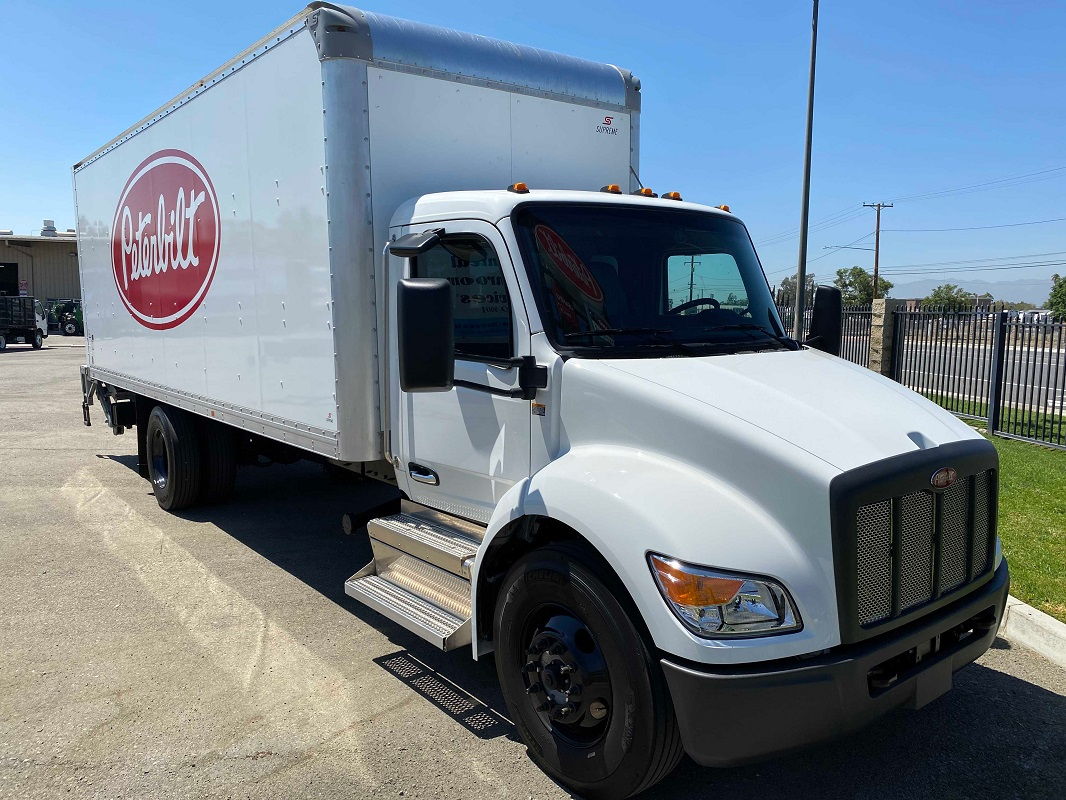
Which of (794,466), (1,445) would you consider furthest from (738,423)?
(1,445)

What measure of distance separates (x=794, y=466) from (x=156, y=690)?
3412mm

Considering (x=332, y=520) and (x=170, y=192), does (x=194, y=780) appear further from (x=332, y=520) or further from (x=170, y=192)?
(x=170, y=192)

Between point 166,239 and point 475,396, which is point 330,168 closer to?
point 475,396

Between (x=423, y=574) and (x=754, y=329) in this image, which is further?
(x=423, y=574)

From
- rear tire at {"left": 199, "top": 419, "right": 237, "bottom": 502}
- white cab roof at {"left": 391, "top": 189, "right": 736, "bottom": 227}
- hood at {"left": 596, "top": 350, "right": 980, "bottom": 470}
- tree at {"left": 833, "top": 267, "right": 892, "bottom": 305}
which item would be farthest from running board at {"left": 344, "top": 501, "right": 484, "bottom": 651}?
tree at {"left": 833, "top": 267, "right": 892, "bottom": 305}

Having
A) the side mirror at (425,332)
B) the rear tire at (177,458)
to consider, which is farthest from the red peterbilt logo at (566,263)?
the rear tire at (177,458)

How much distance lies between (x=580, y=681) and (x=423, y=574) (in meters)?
1.37

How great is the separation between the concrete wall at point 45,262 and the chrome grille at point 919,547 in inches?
2067

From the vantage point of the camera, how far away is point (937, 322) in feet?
43.0

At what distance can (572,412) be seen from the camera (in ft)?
11.5

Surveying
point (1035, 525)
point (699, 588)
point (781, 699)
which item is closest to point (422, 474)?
point (699, 588)

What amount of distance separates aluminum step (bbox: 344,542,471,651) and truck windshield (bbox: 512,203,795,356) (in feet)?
4.55

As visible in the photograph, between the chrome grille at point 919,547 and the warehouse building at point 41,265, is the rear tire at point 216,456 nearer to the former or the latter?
the chrome grille at point 919,547

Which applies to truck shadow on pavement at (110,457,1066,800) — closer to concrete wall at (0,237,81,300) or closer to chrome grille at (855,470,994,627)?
chrome grille at (855,470,994,627)
